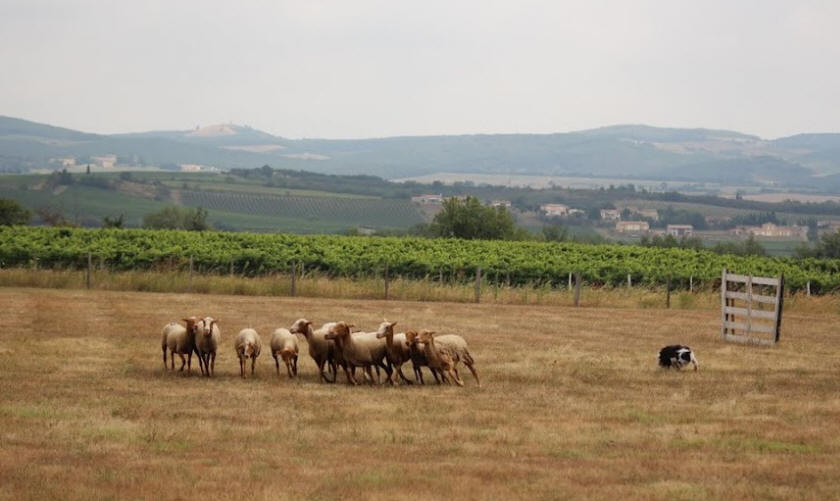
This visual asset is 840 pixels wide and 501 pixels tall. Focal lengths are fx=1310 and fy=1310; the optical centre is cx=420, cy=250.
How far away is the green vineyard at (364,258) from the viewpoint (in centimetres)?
6056

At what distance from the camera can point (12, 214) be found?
86125 millimetres

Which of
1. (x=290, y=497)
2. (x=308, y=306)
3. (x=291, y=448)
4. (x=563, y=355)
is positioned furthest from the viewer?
(x=308, y=306)

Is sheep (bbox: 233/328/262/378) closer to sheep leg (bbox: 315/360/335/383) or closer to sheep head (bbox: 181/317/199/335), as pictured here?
sheep head (bbox: 181/317/199/335)

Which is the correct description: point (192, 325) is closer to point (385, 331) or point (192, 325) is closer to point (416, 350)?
point (385, 331)

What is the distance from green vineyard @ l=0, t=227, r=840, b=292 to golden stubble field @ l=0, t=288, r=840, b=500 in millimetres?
27112

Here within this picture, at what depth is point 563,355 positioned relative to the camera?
97.7ft

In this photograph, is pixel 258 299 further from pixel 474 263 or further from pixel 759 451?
pixel 759 451

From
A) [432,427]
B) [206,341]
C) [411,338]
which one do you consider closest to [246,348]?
[206,341]

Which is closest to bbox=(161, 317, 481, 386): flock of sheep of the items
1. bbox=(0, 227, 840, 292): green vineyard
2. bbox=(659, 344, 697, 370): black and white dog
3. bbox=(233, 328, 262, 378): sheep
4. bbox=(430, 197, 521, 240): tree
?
bbox=(233, 328, 262, 378): sheep

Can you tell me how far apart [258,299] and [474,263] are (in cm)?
1698

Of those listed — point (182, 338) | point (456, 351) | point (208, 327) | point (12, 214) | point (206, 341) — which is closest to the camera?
point (456, 351)

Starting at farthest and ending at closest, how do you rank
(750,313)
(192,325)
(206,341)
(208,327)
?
(750,313), (192,325), (206,341), (208,327)

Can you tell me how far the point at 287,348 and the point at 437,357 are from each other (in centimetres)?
293

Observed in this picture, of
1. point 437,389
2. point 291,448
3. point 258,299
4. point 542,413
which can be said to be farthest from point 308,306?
point 291,448
